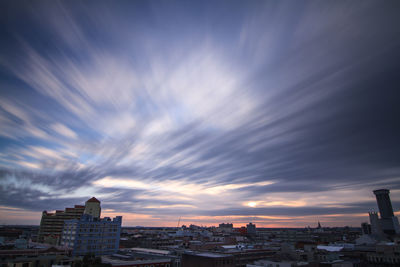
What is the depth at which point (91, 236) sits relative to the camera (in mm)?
109938

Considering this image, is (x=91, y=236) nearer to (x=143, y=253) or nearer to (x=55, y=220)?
(x=143, y=253)

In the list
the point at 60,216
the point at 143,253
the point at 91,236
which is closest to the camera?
the point at 143,253

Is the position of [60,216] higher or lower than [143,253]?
higher

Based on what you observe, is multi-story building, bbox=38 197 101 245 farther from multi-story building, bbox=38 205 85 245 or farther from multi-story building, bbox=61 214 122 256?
multi-story building, bbox=61 214 122 256

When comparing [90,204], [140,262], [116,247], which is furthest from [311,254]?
[90,204]

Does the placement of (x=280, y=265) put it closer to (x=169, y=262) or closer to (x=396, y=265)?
(x=169, y=262)

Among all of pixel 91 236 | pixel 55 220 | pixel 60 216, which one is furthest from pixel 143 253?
pixel 55 220

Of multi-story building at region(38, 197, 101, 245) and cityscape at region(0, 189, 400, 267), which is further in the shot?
multi-story building at region(38, 197, 101, 245)

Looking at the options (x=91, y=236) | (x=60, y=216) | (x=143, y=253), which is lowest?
(x=143, y=253)

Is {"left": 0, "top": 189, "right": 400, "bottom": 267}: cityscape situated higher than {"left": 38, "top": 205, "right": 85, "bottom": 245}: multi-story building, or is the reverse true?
{"left": 38, "top": 205, "right": 85, "bottom": 245}: multi-story building

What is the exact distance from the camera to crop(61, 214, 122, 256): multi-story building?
105 m

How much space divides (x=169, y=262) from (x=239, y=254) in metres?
37.1

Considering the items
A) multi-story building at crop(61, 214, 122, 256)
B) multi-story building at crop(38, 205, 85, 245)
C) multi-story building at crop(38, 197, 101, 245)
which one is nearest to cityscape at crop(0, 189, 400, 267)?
multi-story building at crop(61, 214, 122, 256)

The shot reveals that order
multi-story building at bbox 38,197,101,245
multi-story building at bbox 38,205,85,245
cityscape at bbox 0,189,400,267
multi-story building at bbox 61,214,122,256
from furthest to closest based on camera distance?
multi-story building at bbox 38,205,85,245, multi-story building at bbox 38,197,101,245, multi-story building at bbox 61,214,122,256, cityscape at bbox 0,189,400,267
